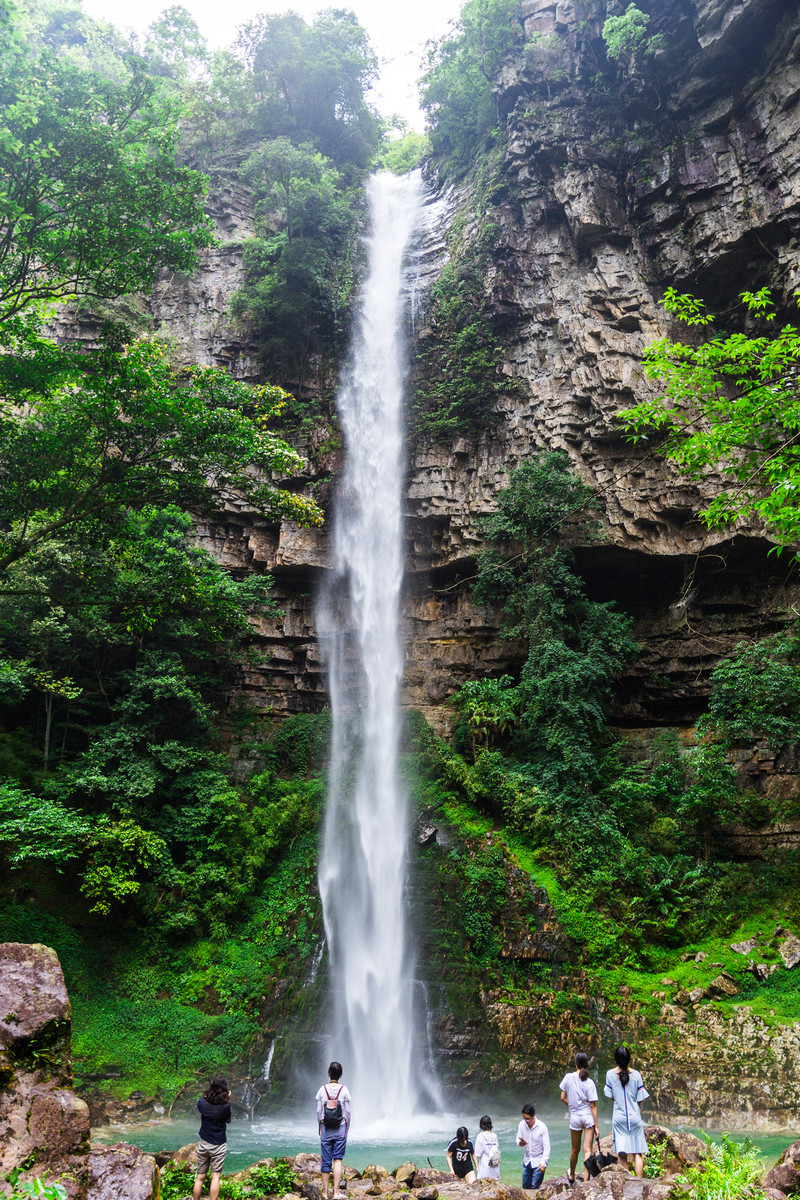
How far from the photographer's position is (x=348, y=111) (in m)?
23.9

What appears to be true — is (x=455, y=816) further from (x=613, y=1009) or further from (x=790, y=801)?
(x=790, y=801)

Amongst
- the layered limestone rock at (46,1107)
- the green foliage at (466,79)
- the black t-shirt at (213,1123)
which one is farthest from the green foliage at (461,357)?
the layered limestone rock at (46,1107)

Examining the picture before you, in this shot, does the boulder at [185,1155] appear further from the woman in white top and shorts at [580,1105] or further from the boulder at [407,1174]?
the woman in white top and shorts at [580,1105]

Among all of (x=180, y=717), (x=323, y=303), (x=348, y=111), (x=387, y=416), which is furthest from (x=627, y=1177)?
(x=348, y=111)

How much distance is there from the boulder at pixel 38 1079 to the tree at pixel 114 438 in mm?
5521

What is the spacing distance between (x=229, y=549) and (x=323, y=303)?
7.92m

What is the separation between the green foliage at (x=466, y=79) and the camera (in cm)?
1992

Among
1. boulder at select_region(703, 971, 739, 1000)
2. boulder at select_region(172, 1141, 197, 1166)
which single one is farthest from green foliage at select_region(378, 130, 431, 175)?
boulder at select_region(172, 1141, 197, 1166)

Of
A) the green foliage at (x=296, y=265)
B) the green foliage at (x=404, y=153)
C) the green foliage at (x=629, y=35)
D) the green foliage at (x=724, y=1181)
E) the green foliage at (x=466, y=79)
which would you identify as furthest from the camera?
the green foliage at (x=404, y=153)

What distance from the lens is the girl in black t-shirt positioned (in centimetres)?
557

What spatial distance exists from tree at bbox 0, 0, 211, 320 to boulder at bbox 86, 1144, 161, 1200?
8.20 m

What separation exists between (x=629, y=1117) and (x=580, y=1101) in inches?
22.2

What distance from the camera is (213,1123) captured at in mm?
4719

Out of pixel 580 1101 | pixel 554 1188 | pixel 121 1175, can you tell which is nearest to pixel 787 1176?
pixel 580 1101
